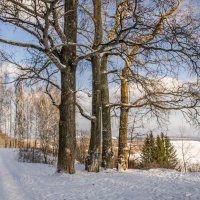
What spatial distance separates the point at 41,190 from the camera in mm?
8656

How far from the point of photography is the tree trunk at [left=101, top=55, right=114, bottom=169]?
1433 cm

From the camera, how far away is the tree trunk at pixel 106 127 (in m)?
14.3

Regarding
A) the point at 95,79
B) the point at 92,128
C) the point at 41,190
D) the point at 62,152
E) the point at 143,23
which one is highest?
the point at 143,23

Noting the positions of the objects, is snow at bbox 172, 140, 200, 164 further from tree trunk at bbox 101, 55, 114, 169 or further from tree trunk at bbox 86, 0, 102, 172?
tree trunk at bbox 86, 0, 102, 172

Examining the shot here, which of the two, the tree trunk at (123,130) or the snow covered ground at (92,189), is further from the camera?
the tree trunk at (123,130)

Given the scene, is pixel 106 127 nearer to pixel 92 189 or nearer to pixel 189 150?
pixel 92 189

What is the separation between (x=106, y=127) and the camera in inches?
579

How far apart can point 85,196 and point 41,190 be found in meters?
1.51

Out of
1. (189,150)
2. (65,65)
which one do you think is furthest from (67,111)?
(189,150)

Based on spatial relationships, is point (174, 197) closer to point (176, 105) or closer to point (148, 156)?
point (176, 105)

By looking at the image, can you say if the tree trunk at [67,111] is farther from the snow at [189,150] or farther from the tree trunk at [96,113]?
the snow at [189,150]

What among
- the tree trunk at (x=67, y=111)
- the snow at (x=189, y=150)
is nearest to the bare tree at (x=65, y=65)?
the tree trunk at (x=67, y=111)

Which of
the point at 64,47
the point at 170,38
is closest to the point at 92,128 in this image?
Result: the point at 64,47

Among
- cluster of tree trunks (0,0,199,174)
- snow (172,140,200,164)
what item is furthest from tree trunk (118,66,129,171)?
snow (172,140,200,164)
